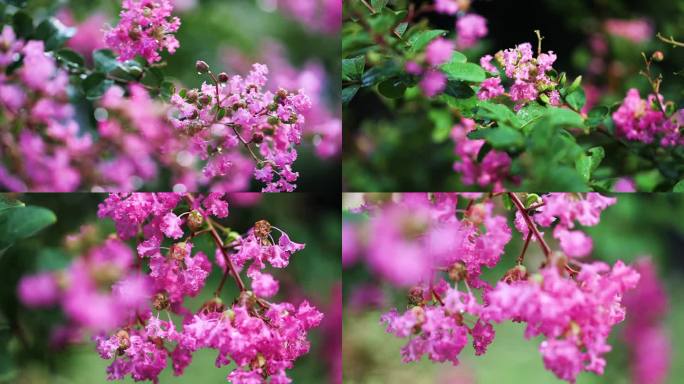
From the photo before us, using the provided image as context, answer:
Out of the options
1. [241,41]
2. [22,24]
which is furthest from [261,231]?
[241,41]

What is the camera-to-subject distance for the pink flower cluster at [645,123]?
103 cm

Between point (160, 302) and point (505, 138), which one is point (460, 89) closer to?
point (505, 138)

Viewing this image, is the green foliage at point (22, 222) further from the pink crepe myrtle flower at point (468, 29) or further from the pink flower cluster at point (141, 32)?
the pink crepe myrtle flower at point (468, 29)

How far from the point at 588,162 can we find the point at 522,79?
0.13 meters

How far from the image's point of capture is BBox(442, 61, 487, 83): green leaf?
899mm

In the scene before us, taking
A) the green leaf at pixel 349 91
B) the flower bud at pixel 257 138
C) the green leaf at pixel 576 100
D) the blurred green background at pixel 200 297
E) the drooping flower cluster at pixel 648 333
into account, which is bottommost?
the drooping flower cluster at pixel 648 333

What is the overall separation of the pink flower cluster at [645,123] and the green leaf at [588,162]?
84 millimetres

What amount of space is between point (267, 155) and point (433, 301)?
0.29 m

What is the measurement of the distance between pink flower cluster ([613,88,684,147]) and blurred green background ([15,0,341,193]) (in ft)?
1.37

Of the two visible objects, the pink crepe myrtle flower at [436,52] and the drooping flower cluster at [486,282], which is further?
the pink crepe myrtle flower at [436,52]

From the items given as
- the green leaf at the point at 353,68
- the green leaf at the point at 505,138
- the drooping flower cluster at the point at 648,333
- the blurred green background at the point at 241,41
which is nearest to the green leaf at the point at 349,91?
the green leaf at the point at 353,68

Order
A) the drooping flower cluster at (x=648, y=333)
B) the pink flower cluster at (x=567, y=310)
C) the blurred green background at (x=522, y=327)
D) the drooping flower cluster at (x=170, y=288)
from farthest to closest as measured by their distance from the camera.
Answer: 1. the drooping flower cluster at (x=648, y=333)
2. the blurred green background at (x=522, y=327)
3. the drooping flower cluster at (x=170, y=288)
4. the pink flower cluster at (x=567, y=310)

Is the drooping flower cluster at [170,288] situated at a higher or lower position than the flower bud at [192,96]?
lower

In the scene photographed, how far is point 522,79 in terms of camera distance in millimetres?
972
